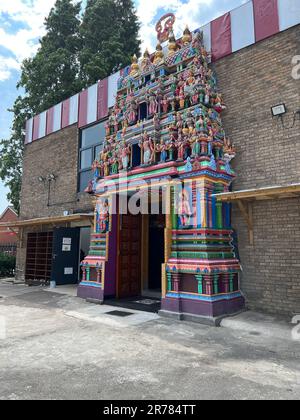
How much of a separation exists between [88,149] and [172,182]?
6057mm

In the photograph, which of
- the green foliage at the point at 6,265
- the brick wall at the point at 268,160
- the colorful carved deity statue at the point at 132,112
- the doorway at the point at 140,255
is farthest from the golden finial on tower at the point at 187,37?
the green foliage at the point at 6,265

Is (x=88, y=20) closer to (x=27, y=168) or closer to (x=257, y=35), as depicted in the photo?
(x=27, y=168)

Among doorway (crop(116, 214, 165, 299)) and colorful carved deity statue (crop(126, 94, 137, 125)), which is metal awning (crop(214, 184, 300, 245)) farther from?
colorful carved deity statue (crop(126, 94, 137, 125))

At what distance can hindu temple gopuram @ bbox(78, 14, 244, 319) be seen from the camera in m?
7.13

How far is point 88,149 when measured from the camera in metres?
12.8

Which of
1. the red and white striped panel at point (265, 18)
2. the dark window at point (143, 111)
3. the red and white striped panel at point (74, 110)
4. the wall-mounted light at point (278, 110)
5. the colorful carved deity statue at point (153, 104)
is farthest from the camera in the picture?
the red and white striped panel at point (74, 110)

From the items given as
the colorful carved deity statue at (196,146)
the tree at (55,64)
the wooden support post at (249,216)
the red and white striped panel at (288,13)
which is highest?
the tree at (55,64)

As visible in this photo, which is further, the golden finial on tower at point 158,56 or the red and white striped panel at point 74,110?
the red and white striped panel at point 74,110

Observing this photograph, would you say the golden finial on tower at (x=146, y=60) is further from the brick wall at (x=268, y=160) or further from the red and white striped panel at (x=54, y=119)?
the red and white striped panel at (x=54, y=119)

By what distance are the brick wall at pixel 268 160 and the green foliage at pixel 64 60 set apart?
43.7ft

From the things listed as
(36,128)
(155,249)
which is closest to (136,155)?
(155,249)

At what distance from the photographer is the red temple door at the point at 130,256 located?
964 centimetres

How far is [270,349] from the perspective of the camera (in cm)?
502

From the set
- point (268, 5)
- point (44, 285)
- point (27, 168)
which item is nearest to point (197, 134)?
point (268, 5)
